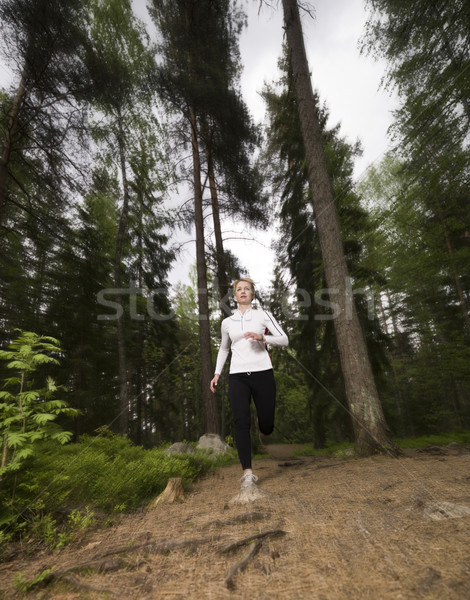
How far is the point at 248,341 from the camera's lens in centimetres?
327

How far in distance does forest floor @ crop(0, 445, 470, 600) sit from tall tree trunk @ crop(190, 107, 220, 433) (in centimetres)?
548

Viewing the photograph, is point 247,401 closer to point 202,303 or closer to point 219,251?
point 202,303

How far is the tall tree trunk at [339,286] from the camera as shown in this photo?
4730 millimetres

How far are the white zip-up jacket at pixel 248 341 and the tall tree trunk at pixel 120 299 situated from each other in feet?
26.3

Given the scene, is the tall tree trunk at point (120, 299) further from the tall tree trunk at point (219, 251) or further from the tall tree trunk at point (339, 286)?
the tall tree trunk at point (339, 286)

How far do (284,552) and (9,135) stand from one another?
8.55 m

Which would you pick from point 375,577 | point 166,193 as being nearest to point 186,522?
point 375,577

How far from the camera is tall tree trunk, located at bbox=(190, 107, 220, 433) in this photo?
8.19 meters

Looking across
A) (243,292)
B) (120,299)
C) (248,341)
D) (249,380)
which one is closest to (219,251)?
(120,299)

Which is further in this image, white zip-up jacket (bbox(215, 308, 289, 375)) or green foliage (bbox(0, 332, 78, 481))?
white zip-up jacket (bbox(215, 308, 289, 375))

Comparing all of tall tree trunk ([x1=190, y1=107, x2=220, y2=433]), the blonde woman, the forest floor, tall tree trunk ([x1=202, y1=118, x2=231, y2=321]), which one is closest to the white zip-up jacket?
the blonde woman

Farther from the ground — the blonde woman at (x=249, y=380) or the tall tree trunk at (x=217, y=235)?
the tall tree trunk at (x=217, y=235)

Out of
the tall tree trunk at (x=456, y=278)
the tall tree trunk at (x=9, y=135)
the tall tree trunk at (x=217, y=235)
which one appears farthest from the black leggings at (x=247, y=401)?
the tall tree trunk at (x=456, y=278)

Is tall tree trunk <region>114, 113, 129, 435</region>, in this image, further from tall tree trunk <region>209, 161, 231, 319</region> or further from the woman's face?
the woman's face
